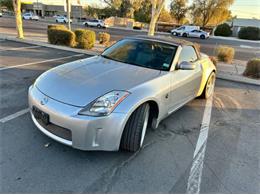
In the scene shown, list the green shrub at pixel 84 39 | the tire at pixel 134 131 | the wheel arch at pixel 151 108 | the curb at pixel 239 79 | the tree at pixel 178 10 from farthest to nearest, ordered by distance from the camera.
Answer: the tree at pixel 178 10 < the green shrub at pixel 84 39 < the curb at pixel 239 79 < the tire at pixel 134 131 < the wheel arch at pixel 151 108

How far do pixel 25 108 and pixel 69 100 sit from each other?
1830 millimetres

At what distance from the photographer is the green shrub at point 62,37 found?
11742 mm

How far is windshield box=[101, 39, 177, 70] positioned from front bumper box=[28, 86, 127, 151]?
1.40 metres

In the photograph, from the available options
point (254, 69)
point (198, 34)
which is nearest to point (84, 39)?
point (254, 69)

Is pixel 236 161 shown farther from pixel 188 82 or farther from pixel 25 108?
pixel 25 108

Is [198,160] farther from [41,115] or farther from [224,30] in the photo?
[224,30]

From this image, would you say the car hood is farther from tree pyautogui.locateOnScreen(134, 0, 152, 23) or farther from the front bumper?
tree pyautogui.locateOnScreen(134, 0, 152, 23)

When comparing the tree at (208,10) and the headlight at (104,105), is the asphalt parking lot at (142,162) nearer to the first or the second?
the headlight at (104,105)

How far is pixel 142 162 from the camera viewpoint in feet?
9.14

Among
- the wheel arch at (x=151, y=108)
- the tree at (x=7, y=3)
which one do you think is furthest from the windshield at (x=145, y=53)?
the tree at (x=7, y=3)

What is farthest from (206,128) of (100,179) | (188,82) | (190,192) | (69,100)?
(69,100)

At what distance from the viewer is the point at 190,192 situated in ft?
7.79

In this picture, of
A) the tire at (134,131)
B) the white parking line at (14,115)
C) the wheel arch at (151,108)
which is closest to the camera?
the wheel arch at (151,108)

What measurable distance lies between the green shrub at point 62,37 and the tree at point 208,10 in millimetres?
46378
